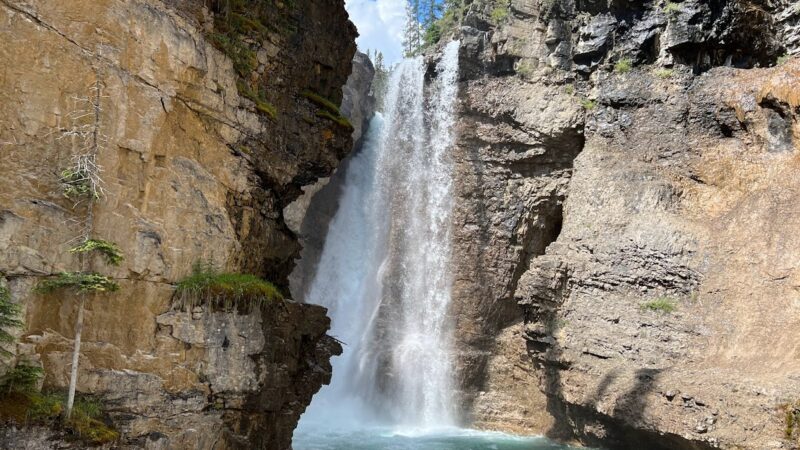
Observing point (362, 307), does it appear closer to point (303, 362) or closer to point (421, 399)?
point (421, 399)

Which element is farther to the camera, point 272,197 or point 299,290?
point 299,290

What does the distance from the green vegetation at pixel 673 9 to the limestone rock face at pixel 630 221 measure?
62mm

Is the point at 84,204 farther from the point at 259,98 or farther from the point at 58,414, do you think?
the point at 259,98

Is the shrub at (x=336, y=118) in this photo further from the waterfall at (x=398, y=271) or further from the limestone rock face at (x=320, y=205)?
the waterfall at (x=398, y=271)

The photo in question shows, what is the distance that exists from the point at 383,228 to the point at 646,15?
1466 centimetres

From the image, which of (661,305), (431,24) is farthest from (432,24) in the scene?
(661,305)

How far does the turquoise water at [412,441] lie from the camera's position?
21469 mm

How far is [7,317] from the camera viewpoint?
32.3ft

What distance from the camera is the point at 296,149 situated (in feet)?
51.7

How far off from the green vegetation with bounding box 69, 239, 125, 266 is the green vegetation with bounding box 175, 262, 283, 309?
154 cm

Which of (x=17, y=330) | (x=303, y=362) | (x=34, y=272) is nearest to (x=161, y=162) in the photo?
(x=34, y=272)

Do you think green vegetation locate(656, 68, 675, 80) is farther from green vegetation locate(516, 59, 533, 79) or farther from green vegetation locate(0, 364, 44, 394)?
green vegetation locate(0, 364, 44, 394)

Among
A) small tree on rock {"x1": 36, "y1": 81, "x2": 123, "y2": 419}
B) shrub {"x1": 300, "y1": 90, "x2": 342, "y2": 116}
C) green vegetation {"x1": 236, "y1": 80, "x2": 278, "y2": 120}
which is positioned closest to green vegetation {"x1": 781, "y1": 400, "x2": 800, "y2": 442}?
shrub {"x1": 300, "y1": 90, "x2": 342, "y2": 116}

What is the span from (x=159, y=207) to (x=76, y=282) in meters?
2.31
